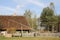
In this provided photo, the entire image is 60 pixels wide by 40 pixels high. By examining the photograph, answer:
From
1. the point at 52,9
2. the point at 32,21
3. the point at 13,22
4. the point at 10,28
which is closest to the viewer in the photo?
the point at 10,28

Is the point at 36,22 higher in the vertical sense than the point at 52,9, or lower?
lower

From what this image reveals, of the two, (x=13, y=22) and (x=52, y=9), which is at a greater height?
(x=52, y=9)

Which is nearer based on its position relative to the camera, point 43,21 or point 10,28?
point 10,28

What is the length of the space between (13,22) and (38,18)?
2911 centimetres

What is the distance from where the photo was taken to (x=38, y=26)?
78.6 metres

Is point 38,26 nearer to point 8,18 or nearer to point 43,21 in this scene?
point 43,21

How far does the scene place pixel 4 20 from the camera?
5284 centimetres

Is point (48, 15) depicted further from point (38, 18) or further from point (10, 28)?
point (10, 28)

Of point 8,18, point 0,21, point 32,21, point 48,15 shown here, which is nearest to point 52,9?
point 48,15

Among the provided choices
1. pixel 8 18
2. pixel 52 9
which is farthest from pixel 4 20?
pixel 52 9

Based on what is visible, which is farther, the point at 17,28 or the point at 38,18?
the point at 38,18

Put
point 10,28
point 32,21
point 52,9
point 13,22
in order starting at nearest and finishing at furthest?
point 10,28, point 13,22, point 52,9, point 32,21

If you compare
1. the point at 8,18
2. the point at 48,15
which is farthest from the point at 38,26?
the point at 8,18

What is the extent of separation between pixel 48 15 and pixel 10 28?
2819cm
